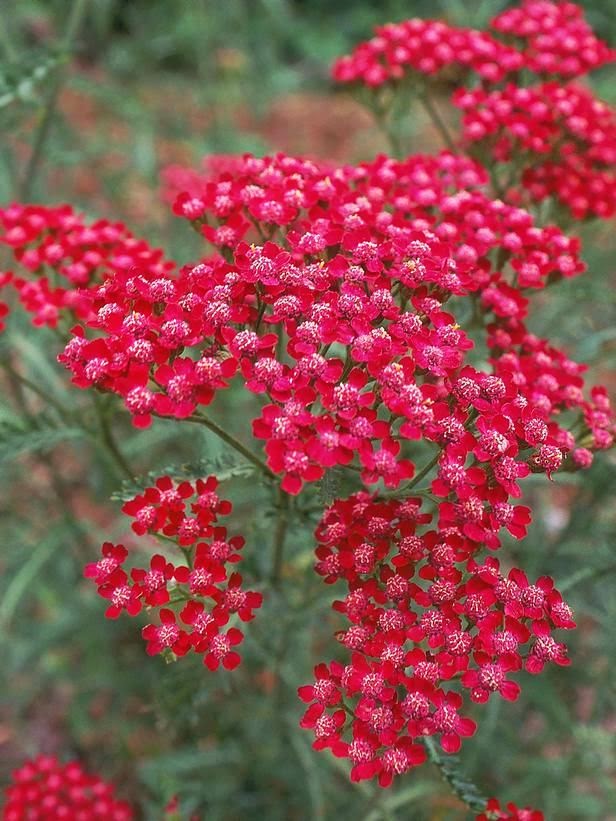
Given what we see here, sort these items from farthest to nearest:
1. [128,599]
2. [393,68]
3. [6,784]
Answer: [6,784] < [393,68] < [128,599]

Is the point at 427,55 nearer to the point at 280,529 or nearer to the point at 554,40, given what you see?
the point at 554,40

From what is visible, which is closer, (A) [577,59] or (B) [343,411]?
(B) [343,411]

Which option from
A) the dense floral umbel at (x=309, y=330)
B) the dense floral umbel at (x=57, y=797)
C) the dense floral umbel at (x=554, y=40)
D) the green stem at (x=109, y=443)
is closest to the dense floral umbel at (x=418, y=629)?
the dense floral umbel at (x=309, y=330)

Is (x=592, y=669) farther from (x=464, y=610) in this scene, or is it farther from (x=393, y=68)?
(x=393, y=68)

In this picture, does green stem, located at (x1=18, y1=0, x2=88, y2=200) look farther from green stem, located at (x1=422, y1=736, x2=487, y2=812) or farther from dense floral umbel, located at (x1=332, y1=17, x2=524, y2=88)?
green stem, located at (x1=422, y1=736, x2=487, y2=812)

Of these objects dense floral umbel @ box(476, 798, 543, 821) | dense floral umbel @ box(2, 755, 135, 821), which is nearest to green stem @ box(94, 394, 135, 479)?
dense floral umbel @ box(2, 755, 135, 821)

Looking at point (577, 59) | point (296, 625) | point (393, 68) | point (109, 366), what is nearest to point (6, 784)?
point (296, 625)

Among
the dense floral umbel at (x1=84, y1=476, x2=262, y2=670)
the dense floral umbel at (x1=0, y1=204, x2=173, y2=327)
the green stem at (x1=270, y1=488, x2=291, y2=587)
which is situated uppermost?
the dense floral umbel at (x1=0, y1=204, x2=173, y2=327)
